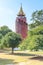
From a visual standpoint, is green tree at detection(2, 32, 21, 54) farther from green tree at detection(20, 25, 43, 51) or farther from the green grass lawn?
green tree at detection(20, 25, 43, 51)

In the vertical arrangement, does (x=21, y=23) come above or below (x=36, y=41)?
above

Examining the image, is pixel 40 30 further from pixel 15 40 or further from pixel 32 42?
pixel 15 40

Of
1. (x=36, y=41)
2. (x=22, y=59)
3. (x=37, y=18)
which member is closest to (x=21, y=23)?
(x=37, y=18)

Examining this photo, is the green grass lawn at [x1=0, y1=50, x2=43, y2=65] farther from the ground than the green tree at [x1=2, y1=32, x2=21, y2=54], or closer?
closer

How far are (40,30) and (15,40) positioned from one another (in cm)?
1267

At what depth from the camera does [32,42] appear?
3784 centimetres

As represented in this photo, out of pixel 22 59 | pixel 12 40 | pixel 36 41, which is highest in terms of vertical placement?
pixel 36 41

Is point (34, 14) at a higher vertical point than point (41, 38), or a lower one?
higher

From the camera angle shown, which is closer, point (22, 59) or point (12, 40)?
point (22, 59)

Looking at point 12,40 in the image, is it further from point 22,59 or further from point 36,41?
point 36,41

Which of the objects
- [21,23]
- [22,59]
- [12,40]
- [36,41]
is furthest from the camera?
[21,23]

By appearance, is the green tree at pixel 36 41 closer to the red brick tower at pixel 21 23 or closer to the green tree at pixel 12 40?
the green tree at pixel 12 40

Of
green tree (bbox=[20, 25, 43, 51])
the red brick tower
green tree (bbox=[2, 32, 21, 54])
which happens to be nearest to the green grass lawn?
green tree (bbox=[20, 25, 43, 51])

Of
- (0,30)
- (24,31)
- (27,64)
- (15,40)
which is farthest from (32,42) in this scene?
(24,31)
